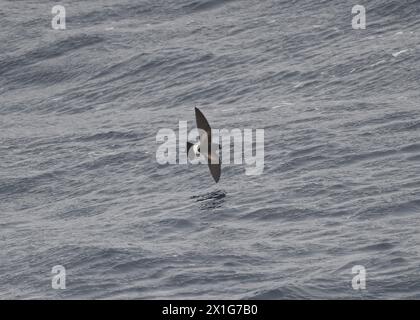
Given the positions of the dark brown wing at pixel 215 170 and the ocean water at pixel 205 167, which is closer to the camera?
the ocean water at pixel 205 167

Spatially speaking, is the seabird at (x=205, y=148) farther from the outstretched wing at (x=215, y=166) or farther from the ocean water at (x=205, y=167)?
the ocean water at (x=205, y=167)

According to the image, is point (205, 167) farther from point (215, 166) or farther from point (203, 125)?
point (203, 125)

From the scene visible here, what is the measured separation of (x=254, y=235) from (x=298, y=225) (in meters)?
1.90

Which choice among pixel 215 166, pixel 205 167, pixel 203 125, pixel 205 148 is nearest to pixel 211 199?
pixel 215 166

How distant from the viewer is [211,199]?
57.1 metres

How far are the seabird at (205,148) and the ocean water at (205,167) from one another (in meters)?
1.68

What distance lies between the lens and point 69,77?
77.2 metres

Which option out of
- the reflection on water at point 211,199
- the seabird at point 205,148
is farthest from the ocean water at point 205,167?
the seabird at point 205,148

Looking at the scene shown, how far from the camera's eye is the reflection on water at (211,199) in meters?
56.0

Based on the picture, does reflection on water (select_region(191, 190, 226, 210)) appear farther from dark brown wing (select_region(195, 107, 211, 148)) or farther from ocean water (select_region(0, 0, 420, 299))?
dark brown wing (select_region(195, 107, 211, 148))

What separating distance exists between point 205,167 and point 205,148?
702 cm

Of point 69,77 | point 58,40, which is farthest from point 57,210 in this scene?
point 58,40

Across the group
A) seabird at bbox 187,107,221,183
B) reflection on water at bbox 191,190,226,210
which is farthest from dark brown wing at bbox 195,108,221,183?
reflection on water at bbox 191,190,226,210

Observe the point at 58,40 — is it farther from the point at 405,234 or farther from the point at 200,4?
the point at 405,234
